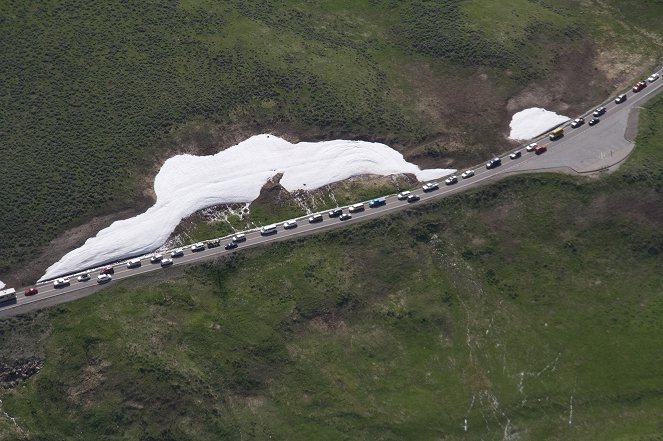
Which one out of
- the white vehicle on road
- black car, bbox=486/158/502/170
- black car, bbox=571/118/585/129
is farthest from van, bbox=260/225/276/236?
black car, bbox=571/118/585/129

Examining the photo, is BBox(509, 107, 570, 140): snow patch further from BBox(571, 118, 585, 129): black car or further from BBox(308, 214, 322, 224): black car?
BBox(308, 214, 322, 224): black car

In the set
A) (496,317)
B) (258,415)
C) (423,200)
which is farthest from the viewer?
(423,200)

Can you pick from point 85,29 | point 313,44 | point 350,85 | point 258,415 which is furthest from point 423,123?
point 85,29

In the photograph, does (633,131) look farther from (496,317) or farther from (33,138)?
(33,138)

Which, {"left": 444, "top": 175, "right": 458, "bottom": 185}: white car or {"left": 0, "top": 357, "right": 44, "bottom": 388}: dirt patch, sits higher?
{"left": 444, "top": 175, "right": 458, "bottom": 185}: white car

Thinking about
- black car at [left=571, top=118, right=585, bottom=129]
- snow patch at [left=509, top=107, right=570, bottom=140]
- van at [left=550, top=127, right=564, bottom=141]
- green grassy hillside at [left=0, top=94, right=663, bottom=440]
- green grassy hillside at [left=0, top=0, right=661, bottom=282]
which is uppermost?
green grassy hillside at [left=0, top=0, right=661, bottom=282]

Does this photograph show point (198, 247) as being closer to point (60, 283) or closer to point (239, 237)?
point (239, 237)
